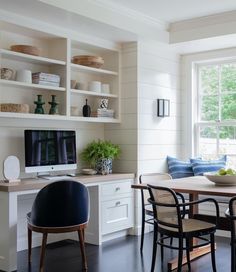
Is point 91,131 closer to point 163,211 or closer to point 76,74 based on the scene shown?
point 76,74

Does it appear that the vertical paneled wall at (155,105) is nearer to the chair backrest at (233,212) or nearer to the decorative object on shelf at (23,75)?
the decorative object on shelf at (23,75)

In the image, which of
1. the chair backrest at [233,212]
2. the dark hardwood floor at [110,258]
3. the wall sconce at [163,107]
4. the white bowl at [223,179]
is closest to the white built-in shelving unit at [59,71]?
the wall sconce at [163,107]

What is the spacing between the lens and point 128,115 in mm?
5332

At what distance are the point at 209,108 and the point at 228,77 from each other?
1.66 feet

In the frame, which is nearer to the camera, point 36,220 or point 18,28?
point 36,220

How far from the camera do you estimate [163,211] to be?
3.44 metres

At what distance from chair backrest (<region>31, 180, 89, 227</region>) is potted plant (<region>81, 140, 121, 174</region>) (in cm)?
137

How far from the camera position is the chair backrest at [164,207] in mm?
3328

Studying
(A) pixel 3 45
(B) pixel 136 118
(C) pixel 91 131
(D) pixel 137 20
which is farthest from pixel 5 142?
(D) pixel 137 20

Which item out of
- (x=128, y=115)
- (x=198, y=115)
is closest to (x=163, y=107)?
(x=128, y=115)

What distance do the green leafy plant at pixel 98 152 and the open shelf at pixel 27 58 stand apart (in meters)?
1.10

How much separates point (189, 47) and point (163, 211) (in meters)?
2.88

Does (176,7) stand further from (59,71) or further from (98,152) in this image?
(98,152)

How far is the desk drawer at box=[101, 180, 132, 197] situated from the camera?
4.74 metres
